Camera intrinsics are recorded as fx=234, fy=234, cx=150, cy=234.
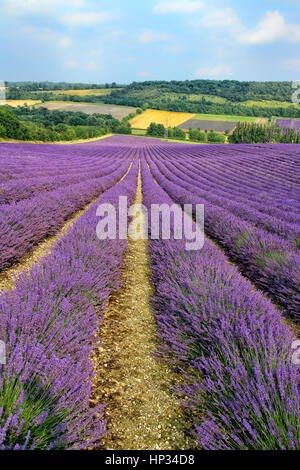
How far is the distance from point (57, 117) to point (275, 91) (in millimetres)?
77617

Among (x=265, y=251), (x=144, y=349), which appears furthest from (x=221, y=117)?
(x=144, y=349)

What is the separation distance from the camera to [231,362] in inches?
54.5

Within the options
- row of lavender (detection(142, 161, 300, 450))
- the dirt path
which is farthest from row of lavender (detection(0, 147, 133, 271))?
row of lavender (detection(142, 161, 300, 450))

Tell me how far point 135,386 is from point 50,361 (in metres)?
0.71

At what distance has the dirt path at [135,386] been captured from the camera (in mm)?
1311

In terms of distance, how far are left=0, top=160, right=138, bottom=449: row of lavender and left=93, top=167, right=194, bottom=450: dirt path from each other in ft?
0.42

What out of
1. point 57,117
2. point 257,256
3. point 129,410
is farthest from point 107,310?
point 57,117

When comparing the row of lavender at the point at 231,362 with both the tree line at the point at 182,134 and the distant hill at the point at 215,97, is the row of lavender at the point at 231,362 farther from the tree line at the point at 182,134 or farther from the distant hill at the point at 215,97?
the distant hill at the point at 215,97

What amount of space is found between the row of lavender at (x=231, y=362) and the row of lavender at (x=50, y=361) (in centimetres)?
61

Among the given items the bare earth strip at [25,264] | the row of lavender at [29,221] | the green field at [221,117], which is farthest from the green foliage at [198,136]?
the bare earth strip at [25,264]

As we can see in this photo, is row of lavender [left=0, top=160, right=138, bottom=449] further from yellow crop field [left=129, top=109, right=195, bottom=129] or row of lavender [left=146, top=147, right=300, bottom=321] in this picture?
yellow crop field [left=129, top=109, right=195, bottom=129]

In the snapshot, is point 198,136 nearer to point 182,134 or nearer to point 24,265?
point 182,134

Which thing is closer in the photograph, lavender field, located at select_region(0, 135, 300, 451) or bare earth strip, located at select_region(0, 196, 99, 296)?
lavender field, located at select_region(0, 135, 300, 451)

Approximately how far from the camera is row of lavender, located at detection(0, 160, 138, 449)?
1.03 meters
